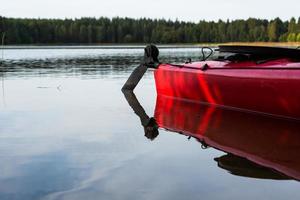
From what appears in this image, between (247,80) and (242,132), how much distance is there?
1684 millimetres

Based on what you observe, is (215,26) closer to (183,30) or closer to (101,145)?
(183,30)

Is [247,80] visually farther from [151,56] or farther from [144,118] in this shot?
[151,56]

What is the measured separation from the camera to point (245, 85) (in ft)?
28.7

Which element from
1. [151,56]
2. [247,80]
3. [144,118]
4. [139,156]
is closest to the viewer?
[139,156]

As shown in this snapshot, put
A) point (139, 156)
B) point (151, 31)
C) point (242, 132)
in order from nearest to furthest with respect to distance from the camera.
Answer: point (139, 156), point (242, 132), point (151, 31)

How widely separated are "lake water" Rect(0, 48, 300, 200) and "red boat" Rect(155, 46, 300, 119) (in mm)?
283

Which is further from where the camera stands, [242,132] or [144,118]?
[144,118]

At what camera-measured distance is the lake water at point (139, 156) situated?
4.46m

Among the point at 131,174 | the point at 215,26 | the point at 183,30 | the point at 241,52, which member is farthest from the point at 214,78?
the point at 215,26

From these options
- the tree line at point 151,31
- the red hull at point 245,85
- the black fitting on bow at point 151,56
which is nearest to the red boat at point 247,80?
the red hull at point 245,85

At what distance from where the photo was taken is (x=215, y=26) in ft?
498

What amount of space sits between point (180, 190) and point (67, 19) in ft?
504

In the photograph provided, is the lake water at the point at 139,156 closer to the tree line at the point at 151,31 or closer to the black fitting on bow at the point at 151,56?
the black fitting on bow at the point at 151,56

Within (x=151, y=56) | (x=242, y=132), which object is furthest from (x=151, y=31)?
(x=242, y=132)
